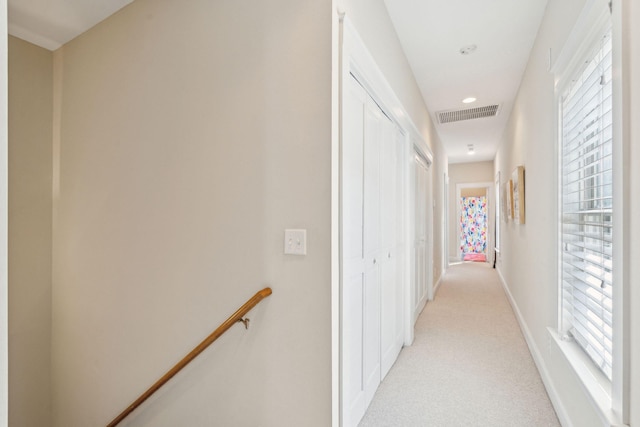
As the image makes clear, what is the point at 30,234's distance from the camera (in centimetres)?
231

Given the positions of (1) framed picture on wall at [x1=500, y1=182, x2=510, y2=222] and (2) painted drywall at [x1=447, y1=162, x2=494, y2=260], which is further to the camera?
(2) painted drywall at [x1=447, y1=162, x2=494, y2=260]

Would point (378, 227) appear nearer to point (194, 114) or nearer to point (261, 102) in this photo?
point (261, 102)

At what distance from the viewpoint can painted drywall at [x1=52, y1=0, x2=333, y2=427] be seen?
141 cm

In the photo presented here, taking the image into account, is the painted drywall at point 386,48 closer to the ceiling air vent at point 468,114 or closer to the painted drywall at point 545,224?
the ceiling air vent at point 468,114

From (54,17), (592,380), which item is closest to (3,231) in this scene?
(592,380)

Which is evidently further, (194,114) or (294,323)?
(194,114)

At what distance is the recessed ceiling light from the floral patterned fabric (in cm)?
699

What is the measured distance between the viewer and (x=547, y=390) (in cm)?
222

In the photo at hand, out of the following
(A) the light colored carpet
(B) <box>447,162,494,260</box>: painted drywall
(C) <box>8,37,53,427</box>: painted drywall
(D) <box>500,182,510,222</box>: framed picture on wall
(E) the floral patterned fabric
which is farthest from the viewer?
(E) the floral patterned fabric

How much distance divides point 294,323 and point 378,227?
106 centimetres

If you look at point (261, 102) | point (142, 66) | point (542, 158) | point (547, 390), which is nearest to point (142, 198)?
point (142, 66)

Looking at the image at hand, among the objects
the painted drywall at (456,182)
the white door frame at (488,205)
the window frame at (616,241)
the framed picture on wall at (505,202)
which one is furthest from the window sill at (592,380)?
the painted drywall at (456,182)

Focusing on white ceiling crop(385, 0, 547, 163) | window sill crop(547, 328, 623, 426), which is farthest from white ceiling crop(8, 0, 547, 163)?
window sill crop(547, 328, 623, 426)

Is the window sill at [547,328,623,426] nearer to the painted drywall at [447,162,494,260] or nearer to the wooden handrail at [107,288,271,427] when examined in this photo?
the wooden handrail at [107,288,271,427]
